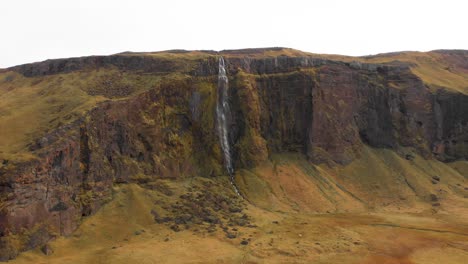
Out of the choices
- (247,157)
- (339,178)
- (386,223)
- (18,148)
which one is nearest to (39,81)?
(18,148)

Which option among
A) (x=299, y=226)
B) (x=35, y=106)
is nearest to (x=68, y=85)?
(x=35, y=106)

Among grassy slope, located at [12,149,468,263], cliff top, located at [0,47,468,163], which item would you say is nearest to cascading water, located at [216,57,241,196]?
cliff top, located at [0,47,468,163]

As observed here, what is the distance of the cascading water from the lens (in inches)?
3019

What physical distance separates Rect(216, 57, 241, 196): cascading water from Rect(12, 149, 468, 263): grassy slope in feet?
16.0

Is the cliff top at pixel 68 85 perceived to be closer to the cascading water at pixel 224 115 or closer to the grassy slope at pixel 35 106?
the grassy slope at pixel 35 106

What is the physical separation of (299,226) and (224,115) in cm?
3048

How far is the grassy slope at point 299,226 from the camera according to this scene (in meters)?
46.5

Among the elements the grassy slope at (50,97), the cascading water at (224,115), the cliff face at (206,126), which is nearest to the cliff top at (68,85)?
the grassy slope at (50,97)

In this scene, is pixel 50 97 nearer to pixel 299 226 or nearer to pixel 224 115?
pixel 224 115

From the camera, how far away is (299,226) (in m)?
57.8

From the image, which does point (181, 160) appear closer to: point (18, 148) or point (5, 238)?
point (18, 148)

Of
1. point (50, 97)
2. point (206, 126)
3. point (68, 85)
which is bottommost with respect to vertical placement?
point (206, 126)

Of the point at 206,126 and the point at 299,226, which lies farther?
the point at 206,126

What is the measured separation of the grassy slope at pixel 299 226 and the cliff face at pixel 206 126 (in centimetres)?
326
